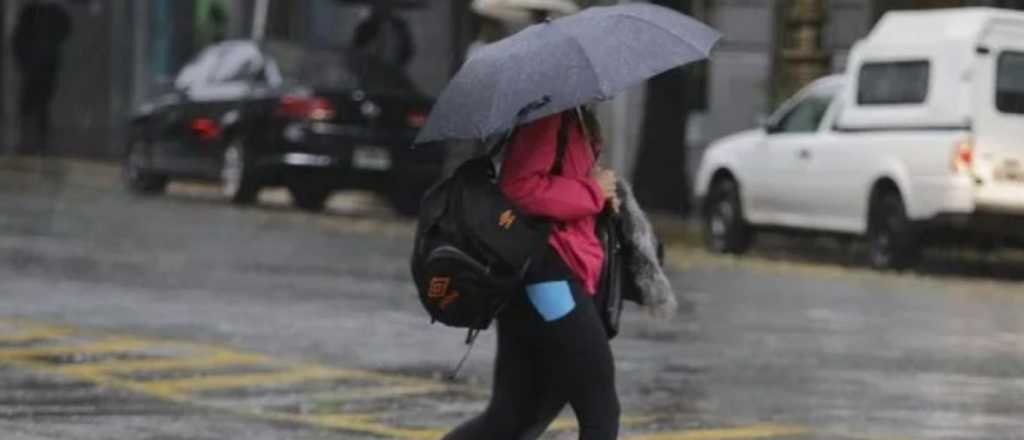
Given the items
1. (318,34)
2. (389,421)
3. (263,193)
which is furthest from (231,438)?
(318,34)

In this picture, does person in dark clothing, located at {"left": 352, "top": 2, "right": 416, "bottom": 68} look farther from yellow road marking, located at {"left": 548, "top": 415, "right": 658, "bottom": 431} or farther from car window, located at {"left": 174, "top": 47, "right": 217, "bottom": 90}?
yellow road marking, located at {"left": 548, "top": 415, "right": 658, "bottom": 431}

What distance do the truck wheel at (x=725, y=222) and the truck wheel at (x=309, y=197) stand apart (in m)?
4.57

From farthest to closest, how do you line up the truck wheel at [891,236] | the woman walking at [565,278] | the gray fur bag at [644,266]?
Answer: 1. the truck wheel at [891,236]
2. the gray fur bag at [644,266]
3. the woman walking at [565,278]

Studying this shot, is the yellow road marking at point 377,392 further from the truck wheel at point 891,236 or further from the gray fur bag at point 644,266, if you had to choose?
the truck wheel at point 891,236

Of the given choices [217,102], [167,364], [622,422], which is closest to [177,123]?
[217,102]

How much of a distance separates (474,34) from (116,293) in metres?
19.2

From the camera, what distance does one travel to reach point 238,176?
27734mm

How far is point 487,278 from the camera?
7.31 metres

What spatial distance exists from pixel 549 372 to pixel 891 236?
1439 cm

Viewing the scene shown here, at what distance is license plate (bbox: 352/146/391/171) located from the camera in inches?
1065

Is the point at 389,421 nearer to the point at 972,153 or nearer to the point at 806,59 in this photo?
the point at 972,153

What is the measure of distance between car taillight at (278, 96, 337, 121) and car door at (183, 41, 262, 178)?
0.81 meters

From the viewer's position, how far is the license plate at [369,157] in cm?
2705

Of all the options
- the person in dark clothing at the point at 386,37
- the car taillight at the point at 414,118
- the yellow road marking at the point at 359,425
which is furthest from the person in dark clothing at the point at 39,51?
the yellow road marking at the point at 359,425
